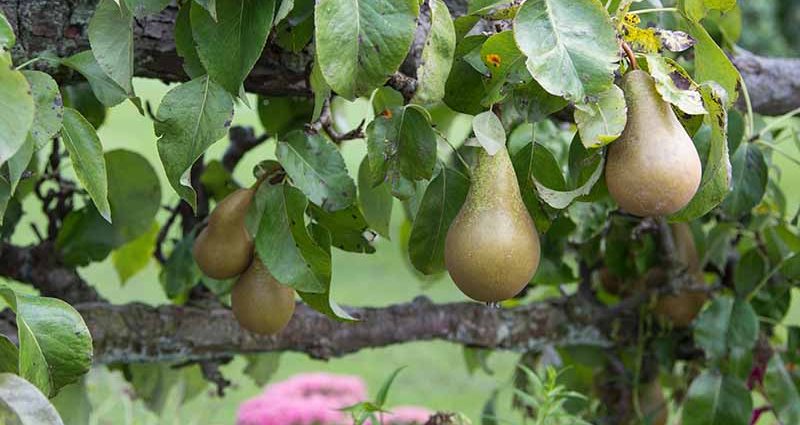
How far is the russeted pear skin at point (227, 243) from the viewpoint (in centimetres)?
82

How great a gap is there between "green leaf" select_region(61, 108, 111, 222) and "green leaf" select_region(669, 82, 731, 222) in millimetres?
326

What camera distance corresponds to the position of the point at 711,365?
1.13 metres

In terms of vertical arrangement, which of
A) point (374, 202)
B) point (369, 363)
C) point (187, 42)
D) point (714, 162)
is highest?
point (187, 42)

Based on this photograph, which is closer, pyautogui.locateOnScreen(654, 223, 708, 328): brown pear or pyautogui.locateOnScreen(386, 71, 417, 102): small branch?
pyautogui.locateOnScreen(386, 71, 417, 102): small branch

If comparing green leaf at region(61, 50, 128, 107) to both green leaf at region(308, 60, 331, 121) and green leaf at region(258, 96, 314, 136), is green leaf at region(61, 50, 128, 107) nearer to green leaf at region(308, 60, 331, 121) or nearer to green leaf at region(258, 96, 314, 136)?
green leaf at region(308, 60, 331, 121)

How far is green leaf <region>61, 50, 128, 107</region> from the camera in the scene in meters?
0.68

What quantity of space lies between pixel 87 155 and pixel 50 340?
0.10m

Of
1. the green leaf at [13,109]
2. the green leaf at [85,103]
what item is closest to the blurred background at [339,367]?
the green leaf at [85,103]

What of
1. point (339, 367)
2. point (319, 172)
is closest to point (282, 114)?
point (319, 172)

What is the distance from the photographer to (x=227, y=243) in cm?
82

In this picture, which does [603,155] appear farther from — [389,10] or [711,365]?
[711,365]

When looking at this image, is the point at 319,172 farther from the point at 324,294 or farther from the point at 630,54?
the point at 630,54

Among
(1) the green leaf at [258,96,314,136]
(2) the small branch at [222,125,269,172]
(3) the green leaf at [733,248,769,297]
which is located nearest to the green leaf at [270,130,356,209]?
(1) the green leaf at [258,96,314,136]

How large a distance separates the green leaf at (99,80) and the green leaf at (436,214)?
197mm
